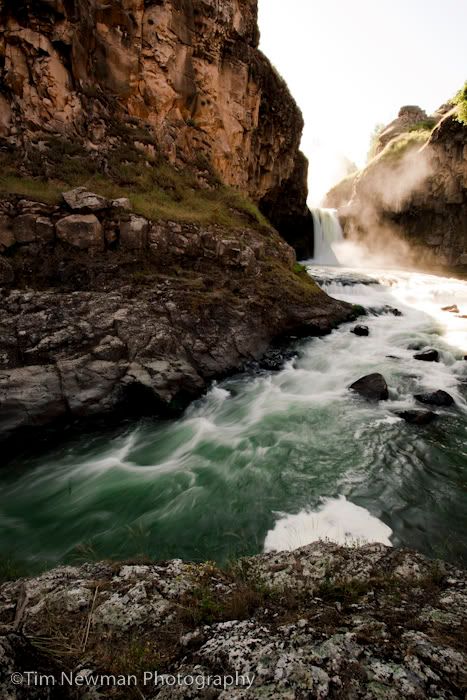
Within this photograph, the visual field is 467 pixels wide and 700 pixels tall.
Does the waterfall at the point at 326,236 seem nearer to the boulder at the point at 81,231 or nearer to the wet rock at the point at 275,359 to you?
the wet rock at the point at 275,359

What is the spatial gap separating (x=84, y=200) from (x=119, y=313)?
400 centimetres

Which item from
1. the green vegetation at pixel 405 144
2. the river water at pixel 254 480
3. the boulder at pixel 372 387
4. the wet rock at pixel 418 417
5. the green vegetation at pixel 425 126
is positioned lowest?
the river water at pixel 254 480

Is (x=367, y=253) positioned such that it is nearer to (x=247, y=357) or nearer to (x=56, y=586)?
(x=247, y=357)

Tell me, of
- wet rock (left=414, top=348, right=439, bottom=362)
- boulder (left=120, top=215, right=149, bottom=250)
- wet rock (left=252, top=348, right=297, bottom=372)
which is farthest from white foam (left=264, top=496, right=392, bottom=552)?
boulder (left=120, top=215, right=149, bottom=250)

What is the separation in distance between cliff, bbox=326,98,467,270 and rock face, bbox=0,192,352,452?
2736 cm

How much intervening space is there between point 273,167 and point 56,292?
2300 cm

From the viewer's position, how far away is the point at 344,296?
19109 mm

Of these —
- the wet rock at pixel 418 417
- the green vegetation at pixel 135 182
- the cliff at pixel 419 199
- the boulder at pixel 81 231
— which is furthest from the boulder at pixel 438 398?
the cliff at pixel 419 199

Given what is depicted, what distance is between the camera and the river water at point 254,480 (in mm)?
5238

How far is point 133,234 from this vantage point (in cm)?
1100

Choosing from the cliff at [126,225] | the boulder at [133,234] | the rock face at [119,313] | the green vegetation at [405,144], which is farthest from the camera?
the green vegetation at [405,144]

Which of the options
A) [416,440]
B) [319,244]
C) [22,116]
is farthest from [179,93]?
[319,244]

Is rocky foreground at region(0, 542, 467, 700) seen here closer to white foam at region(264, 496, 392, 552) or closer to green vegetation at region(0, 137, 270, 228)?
white foam at region(264, 496, 392, 552)

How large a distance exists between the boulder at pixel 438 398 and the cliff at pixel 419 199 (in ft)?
94.1
